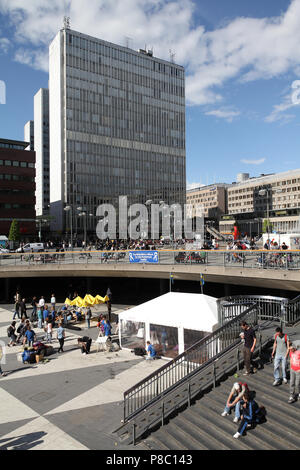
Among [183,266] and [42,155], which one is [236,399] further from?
[42,155]

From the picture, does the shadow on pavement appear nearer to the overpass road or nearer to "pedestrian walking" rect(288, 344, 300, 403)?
"pedestrian walking" rect(288, 344, 300, 403)

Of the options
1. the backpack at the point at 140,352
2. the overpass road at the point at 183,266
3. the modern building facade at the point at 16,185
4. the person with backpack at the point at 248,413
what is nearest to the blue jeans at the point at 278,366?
the person with backpack at the point at 248,413

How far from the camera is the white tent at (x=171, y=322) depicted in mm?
14062

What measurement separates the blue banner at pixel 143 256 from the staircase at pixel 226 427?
→ 48.0 feet

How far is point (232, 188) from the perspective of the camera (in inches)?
5866

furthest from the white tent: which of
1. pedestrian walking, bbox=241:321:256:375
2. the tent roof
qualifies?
pedestrian walking, bbox=241:321:256:375

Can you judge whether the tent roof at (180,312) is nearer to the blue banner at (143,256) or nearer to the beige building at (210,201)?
the blue banner at (143,256)

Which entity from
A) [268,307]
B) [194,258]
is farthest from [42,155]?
[268,307]

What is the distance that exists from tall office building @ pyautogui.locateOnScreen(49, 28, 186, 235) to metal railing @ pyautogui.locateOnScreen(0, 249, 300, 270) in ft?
232

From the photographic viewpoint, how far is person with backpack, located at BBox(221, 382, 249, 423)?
809 cm

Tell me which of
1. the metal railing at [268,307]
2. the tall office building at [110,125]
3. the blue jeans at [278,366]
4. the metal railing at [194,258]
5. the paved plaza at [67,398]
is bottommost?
the paved plaza at [67,398]

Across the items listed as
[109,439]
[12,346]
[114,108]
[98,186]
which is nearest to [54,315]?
[12,346]

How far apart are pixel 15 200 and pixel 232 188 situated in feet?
345

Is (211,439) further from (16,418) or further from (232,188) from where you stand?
(232,188)
